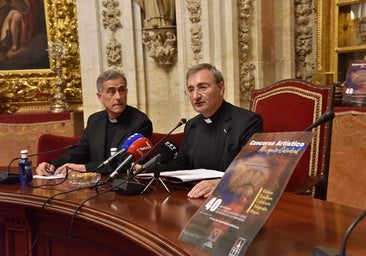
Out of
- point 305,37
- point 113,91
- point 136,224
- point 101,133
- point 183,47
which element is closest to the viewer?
point 136,224

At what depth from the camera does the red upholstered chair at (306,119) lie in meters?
2.47

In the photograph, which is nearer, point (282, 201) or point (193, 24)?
point (282, 201)

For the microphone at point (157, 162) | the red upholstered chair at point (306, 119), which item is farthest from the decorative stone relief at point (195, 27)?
the microphone at point (157, 162)

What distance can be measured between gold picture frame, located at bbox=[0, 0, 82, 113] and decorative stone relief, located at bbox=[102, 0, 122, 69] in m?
1.12

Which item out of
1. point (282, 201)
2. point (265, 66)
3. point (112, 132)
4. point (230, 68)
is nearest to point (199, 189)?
point (282, 201)

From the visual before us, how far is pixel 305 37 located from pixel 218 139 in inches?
103

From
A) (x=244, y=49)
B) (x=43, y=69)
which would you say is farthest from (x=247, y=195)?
(x=43, y=69)

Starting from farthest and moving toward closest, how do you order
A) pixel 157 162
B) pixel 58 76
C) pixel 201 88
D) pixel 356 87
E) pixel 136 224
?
pixel 58 76 → pixel 356 87 → pixel 201 88 → pixel 157 162 → pixel 136 224

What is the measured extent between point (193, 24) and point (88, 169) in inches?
91.2

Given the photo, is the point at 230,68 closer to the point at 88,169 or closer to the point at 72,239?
the point at 88,169

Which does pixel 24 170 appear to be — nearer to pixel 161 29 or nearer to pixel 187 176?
pixel 187 176

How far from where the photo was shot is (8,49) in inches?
236

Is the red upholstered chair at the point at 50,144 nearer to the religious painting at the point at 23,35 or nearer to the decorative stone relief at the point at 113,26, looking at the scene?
the decorative stone relief at the point at 113,26

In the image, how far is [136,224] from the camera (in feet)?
4.67
